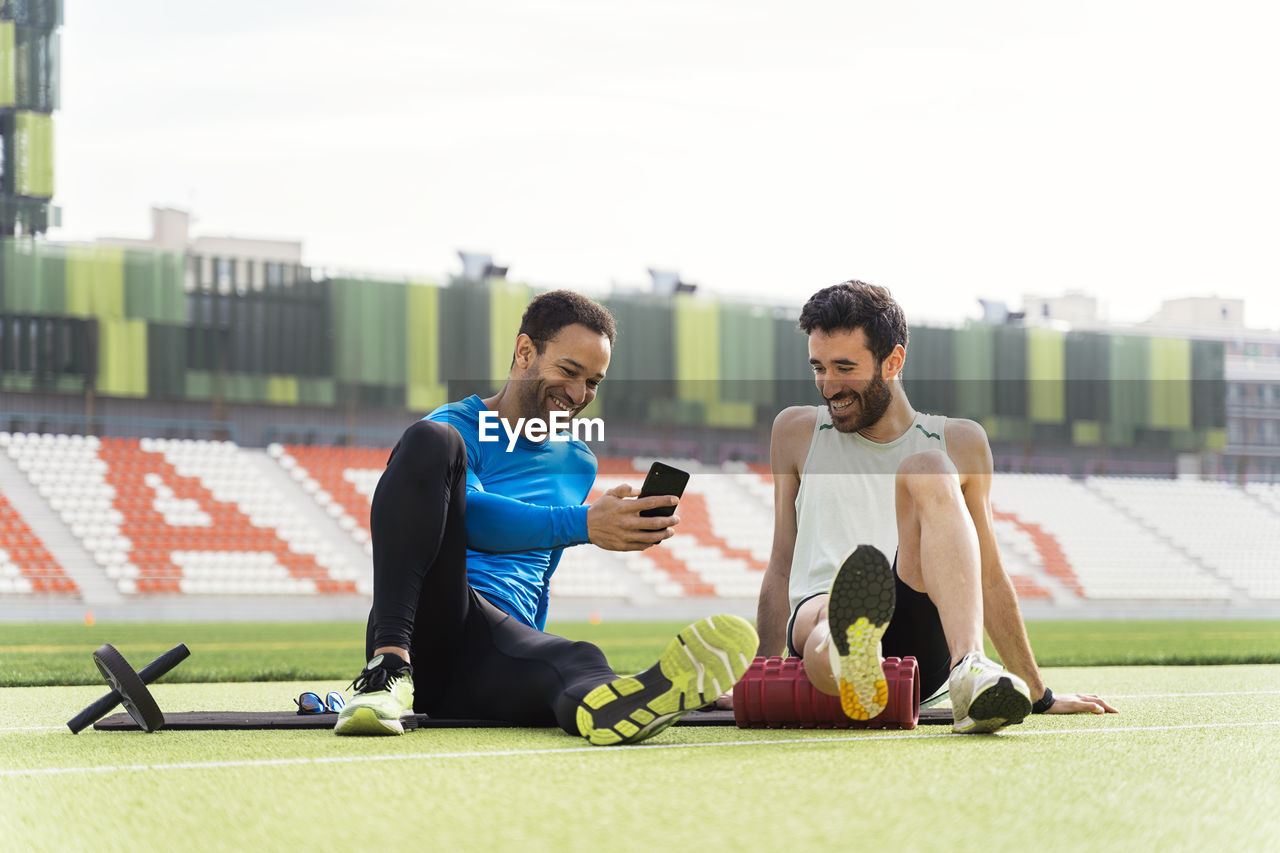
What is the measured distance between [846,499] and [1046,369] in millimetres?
27059

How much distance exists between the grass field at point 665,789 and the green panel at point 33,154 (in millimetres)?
21650

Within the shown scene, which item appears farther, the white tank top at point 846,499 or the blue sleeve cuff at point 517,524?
the white tank top at point 846,499

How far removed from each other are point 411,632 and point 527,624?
1.54ft

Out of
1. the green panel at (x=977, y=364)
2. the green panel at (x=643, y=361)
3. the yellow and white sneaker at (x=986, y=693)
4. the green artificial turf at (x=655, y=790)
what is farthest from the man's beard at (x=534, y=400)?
the green panel at (x=977, y=364)

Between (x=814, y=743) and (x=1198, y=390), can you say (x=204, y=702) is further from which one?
(x=1198, y=390)

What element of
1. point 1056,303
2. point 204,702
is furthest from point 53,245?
point 1056,303

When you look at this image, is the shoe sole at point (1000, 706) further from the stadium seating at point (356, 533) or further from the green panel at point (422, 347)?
the green panel at point (422, 347)

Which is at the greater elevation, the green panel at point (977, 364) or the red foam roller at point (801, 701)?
the green panel at point (977, 364)

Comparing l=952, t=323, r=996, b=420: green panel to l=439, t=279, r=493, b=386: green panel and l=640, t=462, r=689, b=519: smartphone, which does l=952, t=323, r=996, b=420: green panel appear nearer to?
l=439, t=279, r=493, b=386: green panel

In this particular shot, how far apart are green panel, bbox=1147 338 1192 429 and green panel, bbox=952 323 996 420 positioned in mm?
3736

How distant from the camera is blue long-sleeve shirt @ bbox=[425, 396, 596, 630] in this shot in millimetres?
2740

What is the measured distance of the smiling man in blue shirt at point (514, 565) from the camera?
7.93 ft

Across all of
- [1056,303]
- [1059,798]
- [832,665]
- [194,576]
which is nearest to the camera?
[1059,798]

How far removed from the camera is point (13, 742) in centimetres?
283
